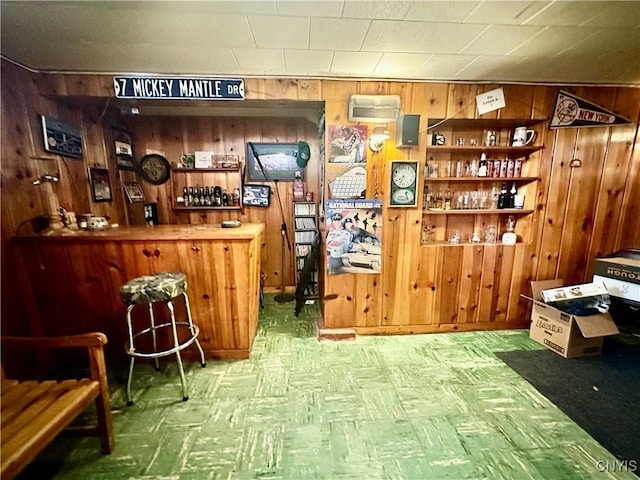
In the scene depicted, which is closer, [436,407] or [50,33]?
[50,33]

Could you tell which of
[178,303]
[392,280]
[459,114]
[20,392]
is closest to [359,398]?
[392,280]

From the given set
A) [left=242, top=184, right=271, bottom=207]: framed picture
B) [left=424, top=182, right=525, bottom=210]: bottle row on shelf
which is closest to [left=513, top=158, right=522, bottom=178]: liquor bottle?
[left=424, top=182, right=525, bottom=210]: bottle row on shelf

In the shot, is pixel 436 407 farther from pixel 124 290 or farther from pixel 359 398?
pixel 124 290

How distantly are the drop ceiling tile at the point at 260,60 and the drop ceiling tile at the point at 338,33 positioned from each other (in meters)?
0.29

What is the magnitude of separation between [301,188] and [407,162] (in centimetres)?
149

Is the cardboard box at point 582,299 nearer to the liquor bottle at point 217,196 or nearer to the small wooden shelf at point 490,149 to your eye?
the small wooden shelf at point 490,149

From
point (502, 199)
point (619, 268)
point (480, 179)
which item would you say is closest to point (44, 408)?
point (480, 179)

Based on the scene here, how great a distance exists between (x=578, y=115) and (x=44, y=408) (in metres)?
4.07

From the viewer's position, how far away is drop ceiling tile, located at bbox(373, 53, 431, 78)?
187 cm

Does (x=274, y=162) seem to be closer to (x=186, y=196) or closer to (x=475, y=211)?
(x=186, y=196)

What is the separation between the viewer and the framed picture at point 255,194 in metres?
3.45

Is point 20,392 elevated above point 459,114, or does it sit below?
below

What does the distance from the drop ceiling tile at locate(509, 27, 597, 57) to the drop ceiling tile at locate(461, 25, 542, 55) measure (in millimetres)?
58

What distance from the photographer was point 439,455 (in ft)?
4.58
